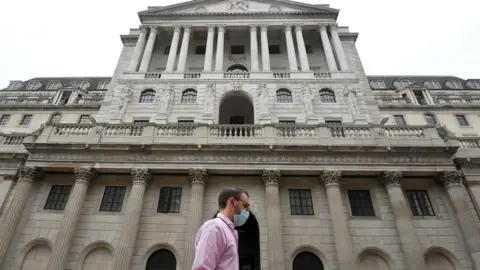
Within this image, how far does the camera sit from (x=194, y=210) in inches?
591

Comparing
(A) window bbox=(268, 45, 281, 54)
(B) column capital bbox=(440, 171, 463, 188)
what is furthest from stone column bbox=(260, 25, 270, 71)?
(B) column capital bbox=(440, 171, 463, 188)

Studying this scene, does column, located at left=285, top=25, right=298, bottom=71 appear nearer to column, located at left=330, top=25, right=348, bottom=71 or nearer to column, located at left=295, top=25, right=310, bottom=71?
column, located at left=295, top=25, right=310, bottom=71

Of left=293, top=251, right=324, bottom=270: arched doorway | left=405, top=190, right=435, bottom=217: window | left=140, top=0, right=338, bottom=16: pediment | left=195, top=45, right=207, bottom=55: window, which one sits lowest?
left=293, top=251, right=324, bottom=270: arched doorway

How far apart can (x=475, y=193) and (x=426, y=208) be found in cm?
323

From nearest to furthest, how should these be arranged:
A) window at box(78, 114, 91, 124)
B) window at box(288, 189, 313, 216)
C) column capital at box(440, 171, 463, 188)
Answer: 1. column capital at box(440, 171, 463, 188)
2. window at box(288, 189, 313, 216)
3. window at box(78, 114, 91, 124)

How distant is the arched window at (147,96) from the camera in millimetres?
22797

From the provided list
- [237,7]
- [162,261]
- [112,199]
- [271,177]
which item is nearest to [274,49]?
[237,7]

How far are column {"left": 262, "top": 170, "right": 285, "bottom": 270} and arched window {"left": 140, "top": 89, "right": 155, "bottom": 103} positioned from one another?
12759mm

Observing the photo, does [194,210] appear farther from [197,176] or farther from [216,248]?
[216,248]

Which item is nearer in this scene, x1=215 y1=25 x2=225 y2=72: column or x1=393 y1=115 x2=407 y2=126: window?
x1=215 y1=25 x2=225 y2=72: column

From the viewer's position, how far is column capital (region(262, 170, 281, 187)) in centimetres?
1585

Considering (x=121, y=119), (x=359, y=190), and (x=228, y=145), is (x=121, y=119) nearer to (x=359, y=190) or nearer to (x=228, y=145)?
(x=228, y=145)

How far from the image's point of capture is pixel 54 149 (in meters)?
16.7

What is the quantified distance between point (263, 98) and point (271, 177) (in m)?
8.29
